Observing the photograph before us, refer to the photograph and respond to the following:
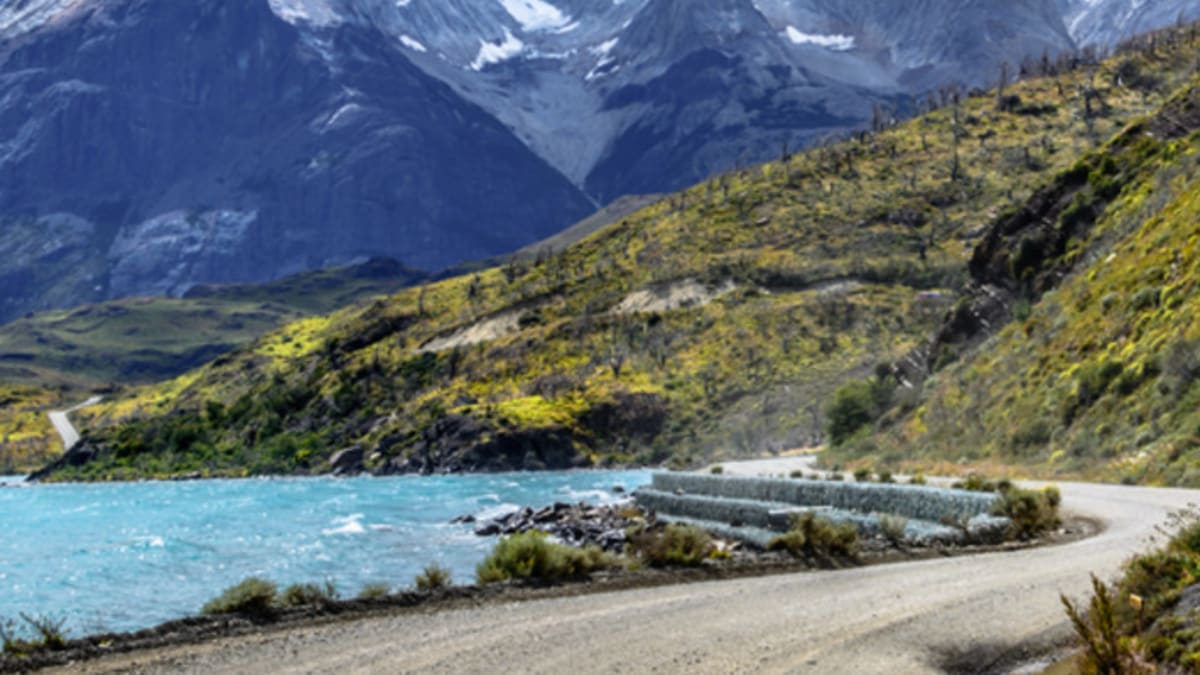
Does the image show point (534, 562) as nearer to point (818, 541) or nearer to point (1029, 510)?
point (818, 541)

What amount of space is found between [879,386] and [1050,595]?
55051 mm

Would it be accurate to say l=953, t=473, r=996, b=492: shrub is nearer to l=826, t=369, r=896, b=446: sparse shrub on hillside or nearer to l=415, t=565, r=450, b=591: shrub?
l=415, t=565, r=450, b=591: shrub

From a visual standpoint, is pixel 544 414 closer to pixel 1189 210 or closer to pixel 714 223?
pixel 714 223

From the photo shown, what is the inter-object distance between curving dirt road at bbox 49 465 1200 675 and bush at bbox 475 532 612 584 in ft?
6.82

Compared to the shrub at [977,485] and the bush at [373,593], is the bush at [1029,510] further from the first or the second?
the bush at [373,593]

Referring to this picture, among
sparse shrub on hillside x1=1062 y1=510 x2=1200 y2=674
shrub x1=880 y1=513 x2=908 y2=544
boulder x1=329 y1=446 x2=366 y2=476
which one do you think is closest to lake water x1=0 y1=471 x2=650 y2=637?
shrub x1=880 y1=513 x2=908 y2=544

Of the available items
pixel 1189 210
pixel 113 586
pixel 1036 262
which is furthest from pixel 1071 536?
pixel 1036 262

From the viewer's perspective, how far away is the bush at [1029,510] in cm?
2175

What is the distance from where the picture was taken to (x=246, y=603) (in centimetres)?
1571

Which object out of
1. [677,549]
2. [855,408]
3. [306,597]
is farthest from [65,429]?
[677,549]

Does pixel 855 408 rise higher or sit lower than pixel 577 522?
lower

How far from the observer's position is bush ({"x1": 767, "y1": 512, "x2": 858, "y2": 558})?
20672mm

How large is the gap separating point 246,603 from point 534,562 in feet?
17.4

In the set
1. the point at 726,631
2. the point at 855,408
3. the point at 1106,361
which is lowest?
the point at 855,408
